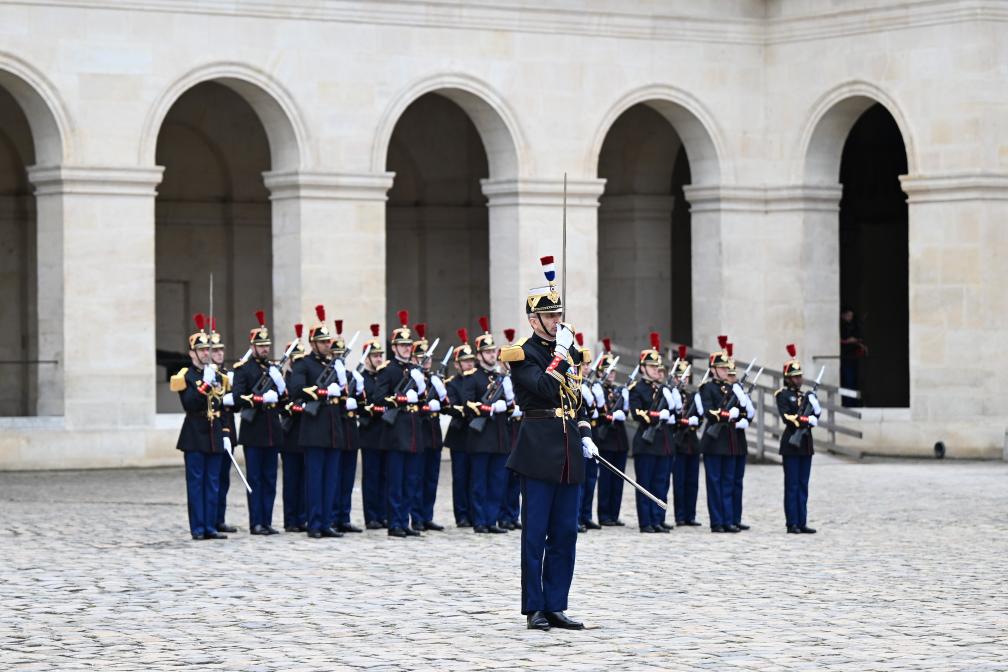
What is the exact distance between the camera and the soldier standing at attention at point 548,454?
1112cm

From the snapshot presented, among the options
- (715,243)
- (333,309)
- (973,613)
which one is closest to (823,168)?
(715,243)

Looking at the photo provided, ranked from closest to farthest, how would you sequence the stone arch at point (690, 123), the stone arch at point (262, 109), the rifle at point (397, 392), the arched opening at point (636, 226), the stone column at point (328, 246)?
1. the rifle at point (397, 392)
2. the stone arch at point (262, 109)
3. the stone column at point (328, 246)
4. the stone arch at point (690, 123)
5. the arched opening at point (636, 226)

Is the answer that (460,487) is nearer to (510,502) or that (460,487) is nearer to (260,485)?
(510,502)

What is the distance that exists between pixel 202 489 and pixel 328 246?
311 inches

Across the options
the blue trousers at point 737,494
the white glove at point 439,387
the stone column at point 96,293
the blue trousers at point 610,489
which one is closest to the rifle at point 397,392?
the white glove at point 439,387

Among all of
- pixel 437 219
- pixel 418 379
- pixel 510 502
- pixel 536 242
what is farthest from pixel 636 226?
pixel 418 379

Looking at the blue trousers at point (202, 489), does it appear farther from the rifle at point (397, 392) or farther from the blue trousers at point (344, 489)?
the rifle at point (397, 392)

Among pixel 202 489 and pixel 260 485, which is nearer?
pixel 202 489

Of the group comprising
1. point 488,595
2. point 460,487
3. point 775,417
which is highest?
point 775,417

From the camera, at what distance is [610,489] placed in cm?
1717

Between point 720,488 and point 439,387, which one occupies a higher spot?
point 439,387

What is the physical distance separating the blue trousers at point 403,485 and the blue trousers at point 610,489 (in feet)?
5.04

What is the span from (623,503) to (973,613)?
304 inches

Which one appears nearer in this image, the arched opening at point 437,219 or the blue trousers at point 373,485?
the blue trousers at point 373,485
